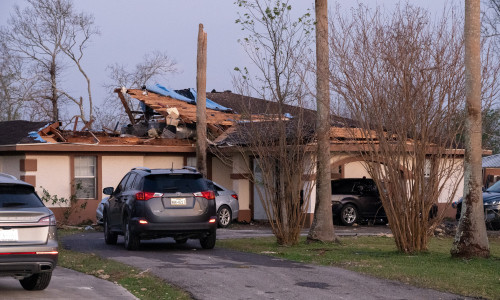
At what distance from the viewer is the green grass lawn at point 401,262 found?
37.8ft

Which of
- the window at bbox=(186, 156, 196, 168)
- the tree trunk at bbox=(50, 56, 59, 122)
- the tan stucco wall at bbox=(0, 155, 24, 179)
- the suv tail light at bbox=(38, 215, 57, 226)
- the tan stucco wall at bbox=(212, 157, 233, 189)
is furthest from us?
the tree trunk at bbox=(50, 56, 59, 122)

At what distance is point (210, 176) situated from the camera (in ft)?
97.6

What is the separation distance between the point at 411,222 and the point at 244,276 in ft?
14.0

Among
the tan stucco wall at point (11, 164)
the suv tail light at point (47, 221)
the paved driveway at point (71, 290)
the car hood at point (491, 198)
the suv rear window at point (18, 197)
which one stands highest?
the tan stucco wall at point (11, 164)

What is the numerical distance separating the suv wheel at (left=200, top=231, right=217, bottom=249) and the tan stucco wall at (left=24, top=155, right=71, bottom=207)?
419 inches

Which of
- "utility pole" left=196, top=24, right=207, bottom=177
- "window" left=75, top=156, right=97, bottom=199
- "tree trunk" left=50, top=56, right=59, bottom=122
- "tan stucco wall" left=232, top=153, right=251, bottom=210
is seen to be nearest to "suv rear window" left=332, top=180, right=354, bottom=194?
"tan stucco wall" left=232, top=153, right=251, bottom=210

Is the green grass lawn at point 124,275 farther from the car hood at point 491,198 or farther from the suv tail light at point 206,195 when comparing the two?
the car hood at point 491,198

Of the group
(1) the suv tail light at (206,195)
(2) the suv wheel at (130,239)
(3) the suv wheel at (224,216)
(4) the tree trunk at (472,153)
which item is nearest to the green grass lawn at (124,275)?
(2) the suv wheel at (130,239)

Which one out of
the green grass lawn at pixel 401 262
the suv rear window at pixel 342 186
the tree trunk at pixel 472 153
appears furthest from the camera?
the suv rear window at pixel 342 186

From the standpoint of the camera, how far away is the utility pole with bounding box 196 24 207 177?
2583 cm

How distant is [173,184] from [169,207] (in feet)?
1.72

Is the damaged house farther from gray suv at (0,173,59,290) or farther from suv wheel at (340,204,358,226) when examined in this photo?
gray suv at (0,173,59,290)

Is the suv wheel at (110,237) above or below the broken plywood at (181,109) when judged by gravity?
below

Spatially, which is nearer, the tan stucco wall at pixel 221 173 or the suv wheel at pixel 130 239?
the suv wheel at pixel 130 239
